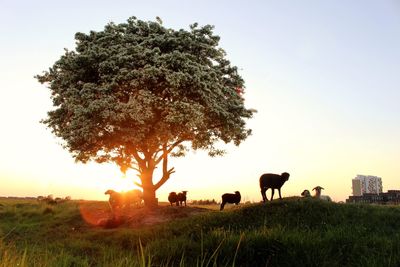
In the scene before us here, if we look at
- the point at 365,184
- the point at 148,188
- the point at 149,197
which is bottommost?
the point at 149,197

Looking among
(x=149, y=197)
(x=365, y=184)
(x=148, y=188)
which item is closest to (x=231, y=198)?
(x=149, y=197)

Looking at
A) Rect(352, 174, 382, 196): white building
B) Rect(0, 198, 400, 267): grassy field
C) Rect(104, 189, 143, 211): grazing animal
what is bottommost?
Rect(0, 198, 400, 267): grassy field

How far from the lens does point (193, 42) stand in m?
35.5

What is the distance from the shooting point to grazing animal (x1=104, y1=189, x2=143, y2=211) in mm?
35562

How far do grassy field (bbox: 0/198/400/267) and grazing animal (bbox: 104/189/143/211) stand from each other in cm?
156

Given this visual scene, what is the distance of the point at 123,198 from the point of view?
36.8 metres

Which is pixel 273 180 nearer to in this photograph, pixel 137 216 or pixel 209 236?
pixel 137 216

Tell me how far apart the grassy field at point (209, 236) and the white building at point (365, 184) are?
2537 centimetres

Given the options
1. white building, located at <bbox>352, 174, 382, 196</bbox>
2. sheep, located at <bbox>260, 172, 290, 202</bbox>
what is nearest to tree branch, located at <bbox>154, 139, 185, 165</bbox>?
sheep, located at <bbox>260, 172, 290, 202</bbox>

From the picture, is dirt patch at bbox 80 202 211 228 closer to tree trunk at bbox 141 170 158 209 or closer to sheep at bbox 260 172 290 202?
tree trunk at bbox 141 170 158 209

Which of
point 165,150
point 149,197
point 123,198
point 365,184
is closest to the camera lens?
point 123,198

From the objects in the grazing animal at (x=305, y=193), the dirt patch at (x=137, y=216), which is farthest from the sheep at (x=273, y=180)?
the dirt patch at (x=137, y=216)

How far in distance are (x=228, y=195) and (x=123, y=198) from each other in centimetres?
893

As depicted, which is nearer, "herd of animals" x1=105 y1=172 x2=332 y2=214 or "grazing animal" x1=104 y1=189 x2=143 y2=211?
"herd of animals" x1=105 y1=172 x2=332 y2=214
